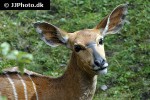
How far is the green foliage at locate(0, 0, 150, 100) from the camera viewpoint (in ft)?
19.0

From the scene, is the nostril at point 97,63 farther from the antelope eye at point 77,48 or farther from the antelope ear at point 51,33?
the antelope ear at point 51,33

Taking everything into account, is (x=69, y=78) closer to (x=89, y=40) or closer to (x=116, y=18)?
(x=89, y=40)

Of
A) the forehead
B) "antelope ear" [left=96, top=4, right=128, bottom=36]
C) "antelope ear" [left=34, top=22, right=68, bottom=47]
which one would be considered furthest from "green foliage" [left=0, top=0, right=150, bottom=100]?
the forehead

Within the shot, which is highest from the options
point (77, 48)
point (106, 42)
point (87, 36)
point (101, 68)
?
point (87, 36)

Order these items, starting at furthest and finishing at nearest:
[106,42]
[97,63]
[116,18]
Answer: [106,42], [116,18], [97,63]

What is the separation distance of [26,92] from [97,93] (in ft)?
5.33

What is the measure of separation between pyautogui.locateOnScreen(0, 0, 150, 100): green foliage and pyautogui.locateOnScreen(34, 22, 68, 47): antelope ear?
50.3 inches

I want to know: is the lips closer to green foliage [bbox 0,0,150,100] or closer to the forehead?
the forehead

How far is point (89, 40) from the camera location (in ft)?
13.5

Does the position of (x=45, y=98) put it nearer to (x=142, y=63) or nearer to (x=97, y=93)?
(x=97, y=93)

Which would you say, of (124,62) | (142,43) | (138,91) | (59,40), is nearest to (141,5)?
(142,43)

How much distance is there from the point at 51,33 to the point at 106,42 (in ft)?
6.85

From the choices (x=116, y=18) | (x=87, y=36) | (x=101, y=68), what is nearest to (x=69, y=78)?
(x=87, y=36)

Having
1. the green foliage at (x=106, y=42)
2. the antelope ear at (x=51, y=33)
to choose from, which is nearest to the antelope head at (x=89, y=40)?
the antelope ear at (x=51, y=33)
